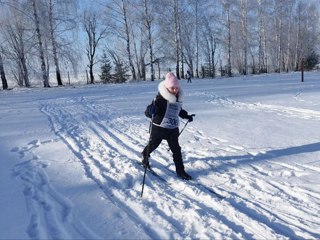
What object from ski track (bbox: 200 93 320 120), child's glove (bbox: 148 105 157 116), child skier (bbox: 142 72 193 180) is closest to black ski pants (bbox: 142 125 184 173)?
child skier (bbox: 142 72 193 180)

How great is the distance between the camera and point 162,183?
517 cm

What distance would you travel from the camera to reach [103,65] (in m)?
44.7

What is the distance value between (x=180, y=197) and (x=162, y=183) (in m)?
0.62

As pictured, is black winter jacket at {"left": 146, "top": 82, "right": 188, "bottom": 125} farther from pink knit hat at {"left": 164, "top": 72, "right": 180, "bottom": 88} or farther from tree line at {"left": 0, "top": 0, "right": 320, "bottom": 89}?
tree line at {"left": 0, "top": 0, "right": 320, "bottom": 89}

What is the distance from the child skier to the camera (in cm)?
525

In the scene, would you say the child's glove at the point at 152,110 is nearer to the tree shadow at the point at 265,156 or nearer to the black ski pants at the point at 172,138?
the black ski pants at the point at 172,138

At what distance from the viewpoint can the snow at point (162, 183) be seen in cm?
379

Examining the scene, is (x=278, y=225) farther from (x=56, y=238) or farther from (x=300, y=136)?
(x=300, y=136)

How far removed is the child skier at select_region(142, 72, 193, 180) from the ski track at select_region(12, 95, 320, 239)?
0.34 meters

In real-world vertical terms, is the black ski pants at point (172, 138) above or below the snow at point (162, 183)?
above

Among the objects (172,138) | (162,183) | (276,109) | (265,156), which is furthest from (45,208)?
(276,109)

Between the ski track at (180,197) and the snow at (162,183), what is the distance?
0.04 ft

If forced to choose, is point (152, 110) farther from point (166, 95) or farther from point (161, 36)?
point (161, 36)

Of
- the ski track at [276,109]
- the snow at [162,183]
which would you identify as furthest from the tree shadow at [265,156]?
the ski track at [276,109]
